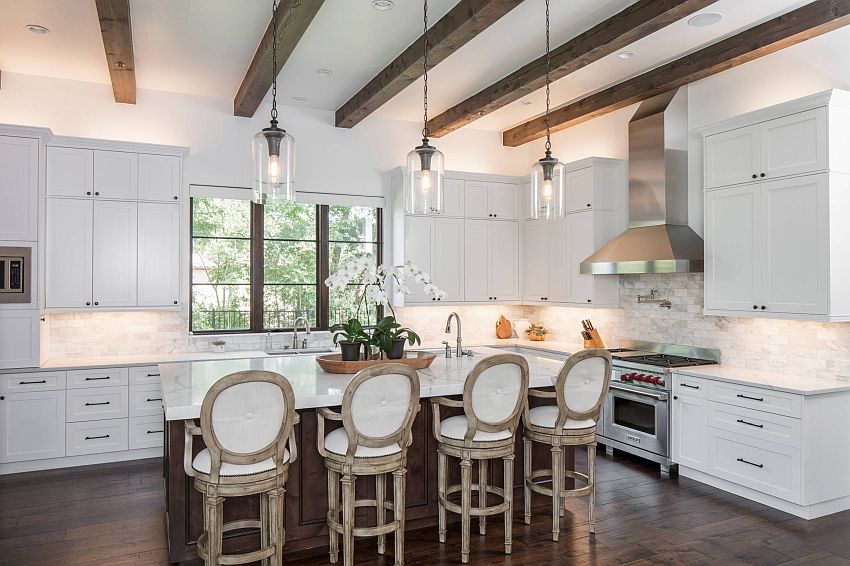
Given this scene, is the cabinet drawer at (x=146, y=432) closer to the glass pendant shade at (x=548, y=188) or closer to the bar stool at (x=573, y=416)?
the bar stool at (x=573, y=416)

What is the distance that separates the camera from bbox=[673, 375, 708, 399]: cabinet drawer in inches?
180

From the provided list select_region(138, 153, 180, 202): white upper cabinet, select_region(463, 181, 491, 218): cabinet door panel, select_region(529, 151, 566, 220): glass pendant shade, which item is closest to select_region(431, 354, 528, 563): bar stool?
select_region(529, 151, 566, 220): glass pendant shade

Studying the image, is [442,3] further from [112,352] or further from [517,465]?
[112,352]

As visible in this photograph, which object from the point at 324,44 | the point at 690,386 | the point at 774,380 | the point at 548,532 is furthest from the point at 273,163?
the point at 774,380

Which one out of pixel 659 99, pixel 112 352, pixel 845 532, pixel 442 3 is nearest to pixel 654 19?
pixel 442 3

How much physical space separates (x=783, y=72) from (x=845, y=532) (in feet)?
10.6

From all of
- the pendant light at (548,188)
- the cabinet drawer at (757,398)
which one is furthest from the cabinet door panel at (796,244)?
the pendant light at (548,188)

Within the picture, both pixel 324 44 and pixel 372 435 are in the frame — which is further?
pixel 324 44

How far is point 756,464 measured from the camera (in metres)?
4.20

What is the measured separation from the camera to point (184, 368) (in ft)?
13.7

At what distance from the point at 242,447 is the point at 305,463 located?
2.38 feet

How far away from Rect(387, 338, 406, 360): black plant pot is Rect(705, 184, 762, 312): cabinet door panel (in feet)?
8.38

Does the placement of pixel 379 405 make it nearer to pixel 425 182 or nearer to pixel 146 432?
pixel 425 182

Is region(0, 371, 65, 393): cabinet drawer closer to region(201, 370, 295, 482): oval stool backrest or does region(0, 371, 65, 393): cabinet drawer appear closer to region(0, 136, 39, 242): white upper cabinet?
region(0, 136, 39, 242): white upper cabinet
